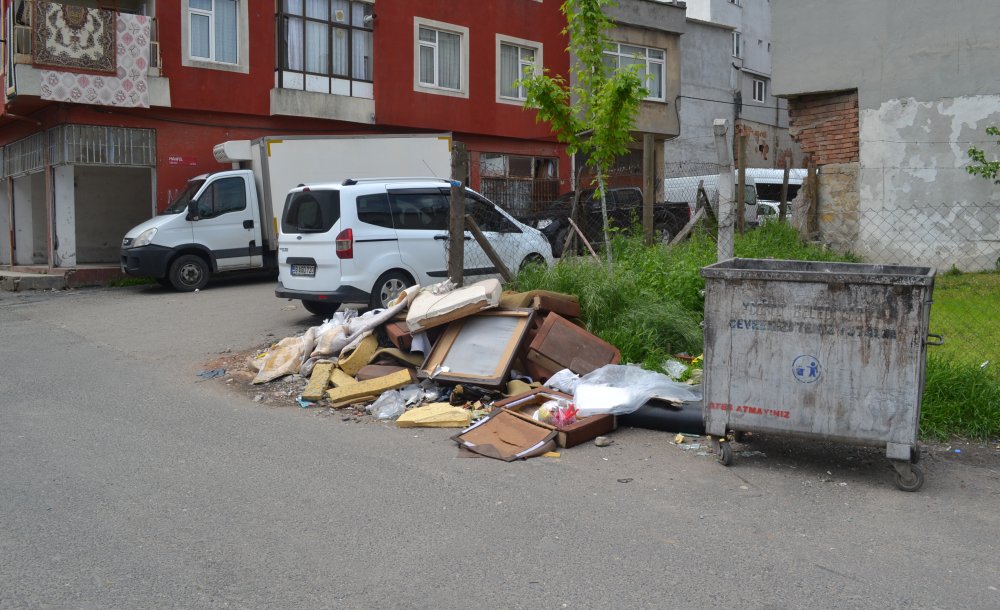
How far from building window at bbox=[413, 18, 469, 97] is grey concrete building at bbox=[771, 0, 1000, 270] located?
33.3 ft

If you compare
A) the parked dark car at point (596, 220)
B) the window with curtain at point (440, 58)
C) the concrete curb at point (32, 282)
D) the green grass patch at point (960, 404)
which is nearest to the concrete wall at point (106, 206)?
the concrete curb at point (32, 282)

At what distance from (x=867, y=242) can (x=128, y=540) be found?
13653mm

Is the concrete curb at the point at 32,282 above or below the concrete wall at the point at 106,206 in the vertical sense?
below

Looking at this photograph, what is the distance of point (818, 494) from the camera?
538 centimetres

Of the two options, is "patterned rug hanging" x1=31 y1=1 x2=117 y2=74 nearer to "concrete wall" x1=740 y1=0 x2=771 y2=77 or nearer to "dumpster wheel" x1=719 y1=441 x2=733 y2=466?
"dumpster wheel" x1=719 y1=441 x2=733 y2=466

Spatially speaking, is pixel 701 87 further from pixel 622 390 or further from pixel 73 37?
pixel 622 390

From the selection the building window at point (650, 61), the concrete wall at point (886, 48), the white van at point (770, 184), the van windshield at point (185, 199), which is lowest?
the van windshield at point (185, 199)

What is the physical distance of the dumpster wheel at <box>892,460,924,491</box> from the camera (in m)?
5.40

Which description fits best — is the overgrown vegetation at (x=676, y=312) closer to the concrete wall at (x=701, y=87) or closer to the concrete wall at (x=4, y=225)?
the concrete wall at (x=4, y=225)

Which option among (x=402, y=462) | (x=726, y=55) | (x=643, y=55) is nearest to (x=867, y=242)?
(x=402, y=462)

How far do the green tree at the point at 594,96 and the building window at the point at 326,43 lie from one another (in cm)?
1261

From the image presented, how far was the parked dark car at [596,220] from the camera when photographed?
→ 13070 mm

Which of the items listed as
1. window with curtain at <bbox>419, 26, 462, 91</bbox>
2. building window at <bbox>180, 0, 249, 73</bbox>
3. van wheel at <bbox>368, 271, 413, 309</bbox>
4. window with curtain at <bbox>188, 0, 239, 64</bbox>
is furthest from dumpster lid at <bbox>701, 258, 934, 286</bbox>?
window with curtain at <bbox>419, 26, 462, 91</bbox>

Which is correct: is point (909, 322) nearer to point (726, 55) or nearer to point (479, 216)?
point (479, 216)
